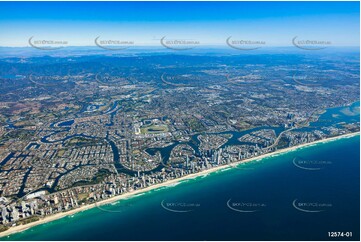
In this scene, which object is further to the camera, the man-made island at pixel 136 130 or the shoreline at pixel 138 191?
the man-made island at pixel 136 130

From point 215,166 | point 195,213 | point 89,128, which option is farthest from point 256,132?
point 89,128

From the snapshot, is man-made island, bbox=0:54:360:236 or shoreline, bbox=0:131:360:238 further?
man-made island, bbox=0:54:360:236

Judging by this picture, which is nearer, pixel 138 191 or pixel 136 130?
pixel 138 191

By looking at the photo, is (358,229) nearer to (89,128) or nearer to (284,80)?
(89,128)

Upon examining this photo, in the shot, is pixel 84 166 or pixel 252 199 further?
pixel 84 166

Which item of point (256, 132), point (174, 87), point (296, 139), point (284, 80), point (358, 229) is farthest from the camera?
point (284, 80)

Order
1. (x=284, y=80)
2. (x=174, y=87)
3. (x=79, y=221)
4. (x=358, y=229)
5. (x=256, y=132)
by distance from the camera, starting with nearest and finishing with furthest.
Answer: (x=358, y=229), (x=79, y=221), (x=256, y=132), (x=174, y=87), (x=284, y=80)

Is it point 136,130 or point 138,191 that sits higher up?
point 136,130

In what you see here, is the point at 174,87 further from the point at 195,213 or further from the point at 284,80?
the point at 195,213

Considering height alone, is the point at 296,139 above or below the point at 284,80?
below
